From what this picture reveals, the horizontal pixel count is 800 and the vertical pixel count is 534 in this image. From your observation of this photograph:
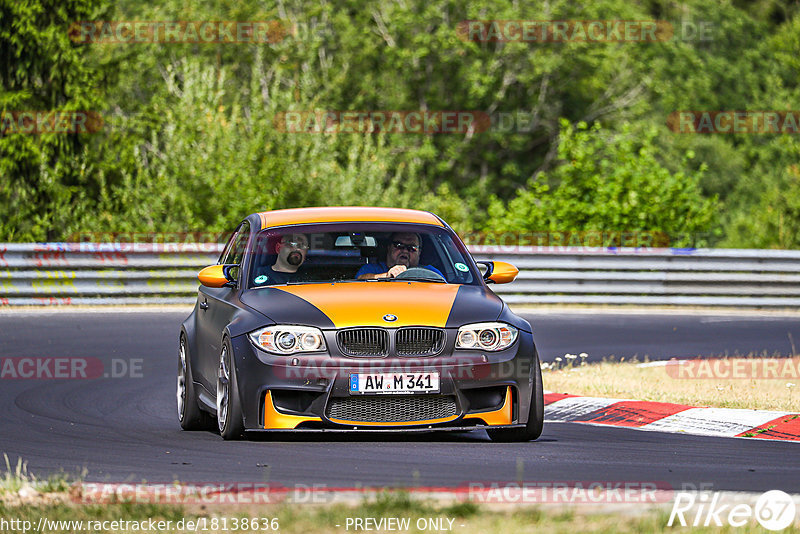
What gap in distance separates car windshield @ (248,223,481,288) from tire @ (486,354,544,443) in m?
1.05

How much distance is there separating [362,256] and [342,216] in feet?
1.03

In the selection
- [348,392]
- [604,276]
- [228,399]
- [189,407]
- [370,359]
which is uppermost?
[370,359]

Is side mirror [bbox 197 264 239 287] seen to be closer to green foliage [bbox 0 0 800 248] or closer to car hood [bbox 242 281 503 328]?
car hood [bbox 242 281 503 328]

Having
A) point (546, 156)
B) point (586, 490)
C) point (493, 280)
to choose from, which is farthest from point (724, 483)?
point (546, 156)

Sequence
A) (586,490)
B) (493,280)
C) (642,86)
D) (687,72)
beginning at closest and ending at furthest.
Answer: (586,490) → (493,280) → (642,86) → (687,72)

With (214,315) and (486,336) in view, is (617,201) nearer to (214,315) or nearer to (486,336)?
(214,315)

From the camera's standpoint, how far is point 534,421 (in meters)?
8.61

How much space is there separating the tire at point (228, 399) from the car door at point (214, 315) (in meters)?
0.18

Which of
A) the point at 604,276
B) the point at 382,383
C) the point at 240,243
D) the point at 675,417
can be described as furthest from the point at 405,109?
the point at 382,383

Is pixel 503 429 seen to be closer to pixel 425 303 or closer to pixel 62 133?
pixel 425 303

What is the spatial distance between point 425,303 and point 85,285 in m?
12.9

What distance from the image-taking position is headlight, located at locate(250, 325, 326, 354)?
26.9ft

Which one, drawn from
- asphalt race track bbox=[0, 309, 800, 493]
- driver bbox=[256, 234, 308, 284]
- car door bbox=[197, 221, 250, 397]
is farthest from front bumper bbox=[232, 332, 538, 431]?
driver bbox=[256, 234, 308, 284]

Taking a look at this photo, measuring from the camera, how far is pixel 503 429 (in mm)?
8805
